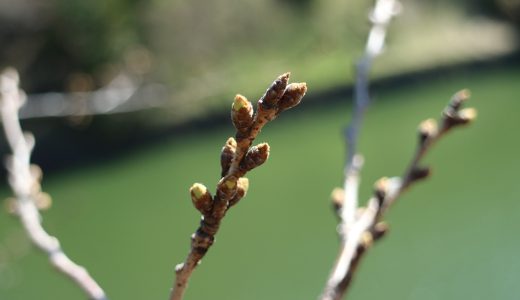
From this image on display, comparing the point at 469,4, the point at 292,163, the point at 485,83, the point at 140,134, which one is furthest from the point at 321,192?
the point at 469,4

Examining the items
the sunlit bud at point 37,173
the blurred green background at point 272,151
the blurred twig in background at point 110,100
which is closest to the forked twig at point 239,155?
the sunlit bud at point 37,173

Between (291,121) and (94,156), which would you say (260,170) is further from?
(94,156)

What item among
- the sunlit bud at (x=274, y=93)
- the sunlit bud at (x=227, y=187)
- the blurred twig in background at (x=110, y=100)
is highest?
the blurred twig in background at (x=110, y=100)

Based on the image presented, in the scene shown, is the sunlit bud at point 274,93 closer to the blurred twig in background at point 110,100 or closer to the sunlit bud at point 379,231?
the sunlit bud at point 379,231

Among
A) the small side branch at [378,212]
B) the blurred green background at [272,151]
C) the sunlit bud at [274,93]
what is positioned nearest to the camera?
the sunlit bud at [274,93]

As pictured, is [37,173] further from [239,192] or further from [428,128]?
[239,192]

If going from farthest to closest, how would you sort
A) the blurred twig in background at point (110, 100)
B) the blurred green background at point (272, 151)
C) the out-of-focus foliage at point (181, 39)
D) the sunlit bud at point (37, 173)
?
the out-of-focus foliage at point (181, 39), the blurred twig in background at point (110, 100), the blurred green background at point (272, 151), the sunlit bud at point (37, 173)
